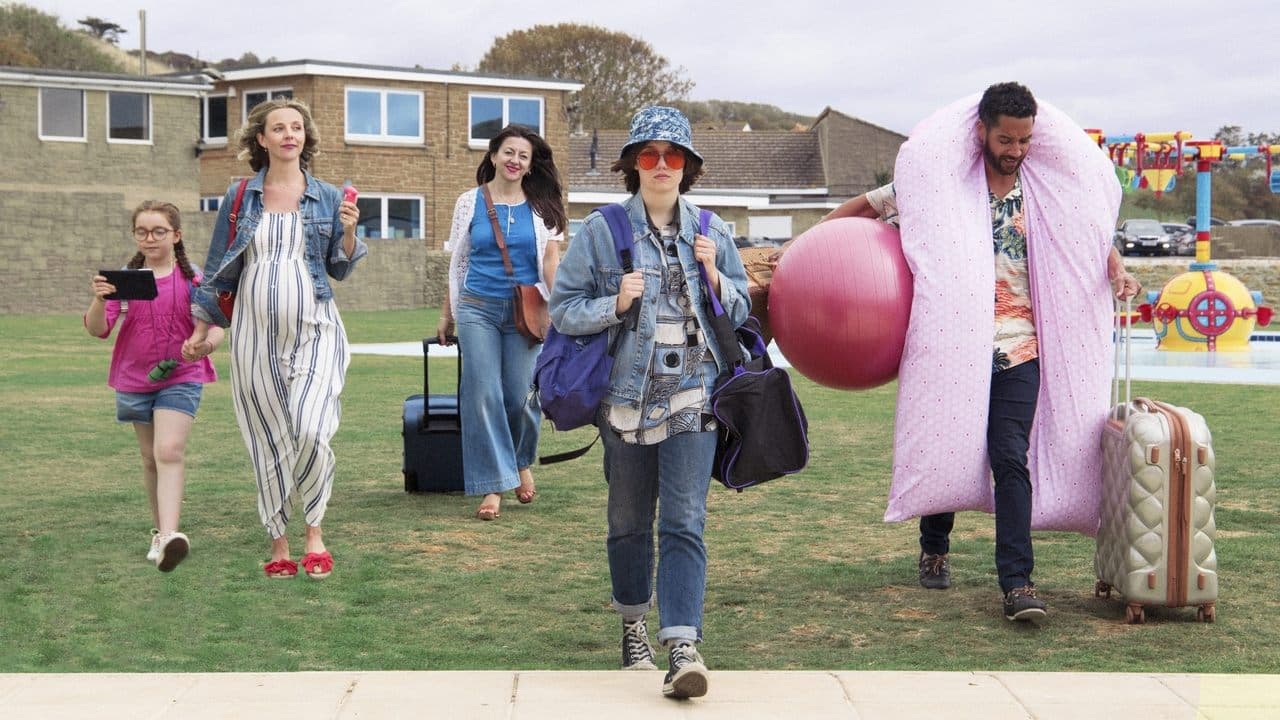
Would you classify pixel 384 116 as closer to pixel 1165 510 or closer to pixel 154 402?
pixel 154 402

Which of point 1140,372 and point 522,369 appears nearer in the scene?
point 522,369

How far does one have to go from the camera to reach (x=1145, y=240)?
51.7 metres

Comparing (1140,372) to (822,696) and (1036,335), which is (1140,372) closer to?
(1036,335)

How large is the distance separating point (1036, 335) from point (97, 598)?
153 inches

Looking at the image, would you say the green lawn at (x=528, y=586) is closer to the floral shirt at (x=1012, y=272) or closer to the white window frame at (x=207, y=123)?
the floral shirt at (x=1012, y=272)

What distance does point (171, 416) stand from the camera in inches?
280

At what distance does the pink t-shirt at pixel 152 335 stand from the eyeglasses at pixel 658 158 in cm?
282

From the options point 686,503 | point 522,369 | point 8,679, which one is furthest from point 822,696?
point 522,369

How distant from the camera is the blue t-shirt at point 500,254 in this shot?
27.9 feet

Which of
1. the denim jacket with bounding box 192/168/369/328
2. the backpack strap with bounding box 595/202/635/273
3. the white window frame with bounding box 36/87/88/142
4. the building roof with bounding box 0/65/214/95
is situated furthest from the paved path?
the white window frame with bounding box 36/87/88/142

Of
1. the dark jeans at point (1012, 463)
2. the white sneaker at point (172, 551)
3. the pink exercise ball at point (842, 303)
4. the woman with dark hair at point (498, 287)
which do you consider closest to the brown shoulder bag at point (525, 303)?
the woman with dark hair at point (498, 287)

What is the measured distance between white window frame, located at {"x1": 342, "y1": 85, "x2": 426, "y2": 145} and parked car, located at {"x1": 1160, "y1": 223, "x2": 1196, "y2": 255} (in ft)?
81.3

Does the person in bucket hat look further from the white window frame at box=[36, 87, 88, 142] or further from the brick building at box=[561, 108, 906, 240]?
the brick building at box=[561, 108, 906, 240]

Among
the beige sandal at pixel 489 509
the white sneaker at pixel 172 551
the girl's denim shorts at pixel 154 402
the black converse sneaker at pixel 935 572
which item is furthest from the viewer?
the beige sandal at pixel 489 509
